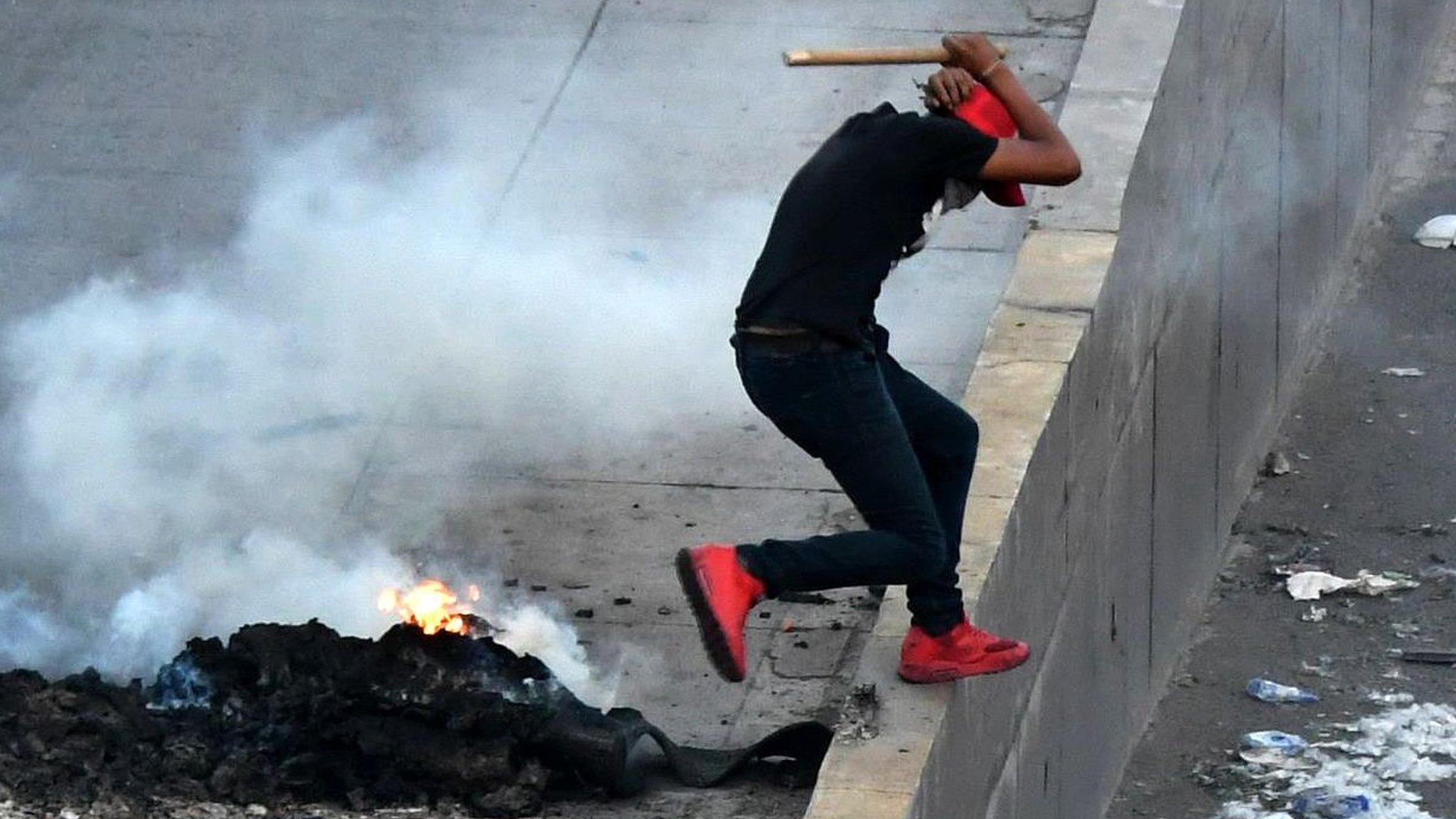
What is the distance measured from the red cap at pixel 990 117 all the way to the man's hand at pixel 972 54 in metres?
0.05

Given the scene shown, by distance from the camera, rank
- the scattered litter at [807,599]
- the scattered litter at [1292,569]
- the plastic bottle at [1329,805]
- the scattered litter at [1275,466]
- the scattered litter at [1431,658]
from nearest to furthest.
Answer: the scattered litter at [807,599] → the plastic bottle at [1329,805] → the scattered litter at [1431,658] → the scattered litter at [1292,569] → the scattered litter at [1275,466]

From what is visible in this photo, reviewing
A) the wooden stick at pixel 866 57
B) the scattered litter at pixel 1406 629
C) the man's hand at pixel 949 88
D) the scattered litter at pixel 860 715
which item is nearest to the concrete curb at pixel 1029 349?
the scattered litter at pixel 860 715

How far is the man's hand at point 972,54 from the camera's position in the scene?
5.69m

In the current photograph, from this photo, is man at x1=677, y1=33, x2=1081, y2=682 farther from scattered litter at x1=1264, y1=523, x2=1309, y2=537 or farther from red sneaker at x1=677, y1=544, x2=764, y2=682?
scattered litter at x1=1264, y1=523, x2=1309, y2=537

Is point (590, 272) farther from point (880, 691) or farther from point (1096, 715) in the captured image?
point (880, 691)

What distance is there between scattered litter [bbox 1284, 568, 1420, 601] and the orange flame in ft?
12.0

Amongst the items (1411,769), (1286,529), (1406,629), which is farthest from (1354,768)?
(1286,529)

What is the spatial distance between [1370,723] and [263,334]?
12.6 feet

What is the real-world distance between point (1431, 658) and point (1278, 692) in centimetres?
58

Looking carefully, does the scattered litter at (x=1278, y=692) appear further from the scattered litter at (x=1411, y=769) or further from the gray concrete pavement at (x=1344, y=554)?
the scattered litter at (x=1411, y=769)

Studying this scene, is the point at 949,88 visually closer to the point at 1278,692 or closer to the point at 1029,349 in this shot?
the point at 1029,349

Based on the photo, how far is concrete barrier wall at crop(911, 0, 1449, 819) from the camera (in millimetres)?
6715

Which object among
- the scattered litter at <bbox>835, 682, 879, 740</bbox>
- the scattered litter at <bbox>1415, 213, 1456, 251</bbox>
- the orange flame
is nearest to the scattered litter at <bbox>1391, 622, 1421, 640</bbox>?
the scattered litter at <bbox>1415, 213, 1456, 251</bbox>

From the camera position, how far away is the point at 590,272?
902 centimetres
